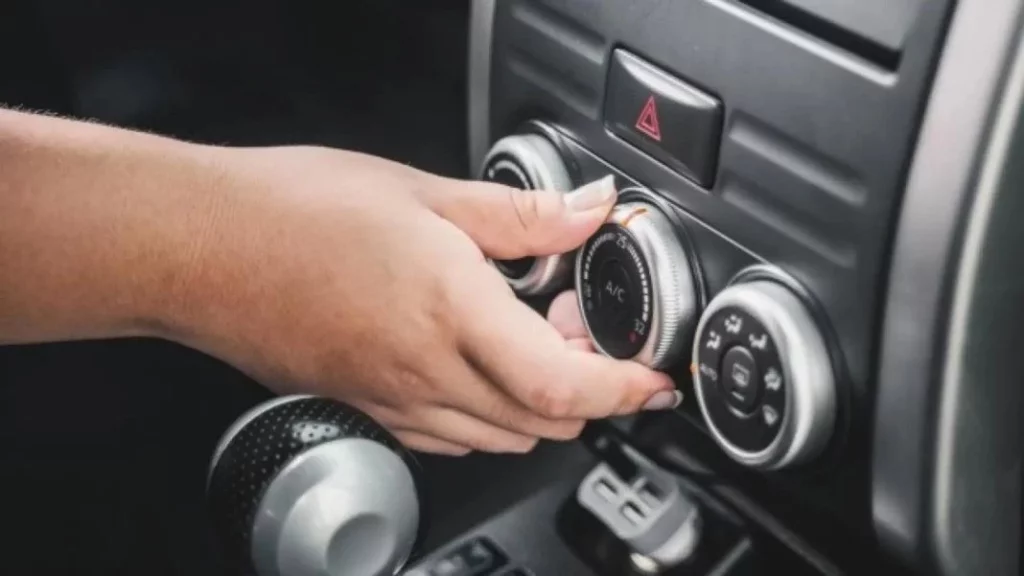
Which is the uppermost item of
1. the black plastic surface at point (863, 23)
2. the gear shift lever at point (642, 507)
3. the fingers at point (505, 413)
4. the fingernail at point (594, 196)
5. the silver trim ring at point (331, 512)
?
the black plastic surface at point (863, 23)

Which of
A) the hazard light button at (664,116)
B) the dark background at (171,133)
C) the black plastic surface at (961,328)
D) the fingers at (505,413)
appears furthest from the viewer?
the dark background at (171,133)

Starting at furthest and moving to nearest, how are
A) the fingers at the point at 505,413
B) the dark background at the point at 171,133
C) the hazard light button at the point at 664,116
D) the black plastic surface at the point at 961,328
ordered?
the dark background at the point at 171,133, the fingers at the point at 505,413, the hazard light button at the point at 664,116, the black plastic surface at the point at 961,328

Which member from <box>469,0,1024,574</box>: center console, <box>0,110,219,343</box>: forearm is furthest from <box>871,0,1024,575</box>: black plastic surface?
<box>0,110,219,343</box>: forearm

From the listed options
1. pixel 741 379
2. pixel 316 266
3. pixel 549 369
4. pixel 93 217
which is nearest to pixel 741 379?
pixel 741 379

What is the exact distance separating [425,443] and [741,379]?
0.73 ft

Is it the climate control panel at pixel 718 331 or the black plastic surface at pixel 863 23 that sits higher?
the black plastic surface at pixel 863 23

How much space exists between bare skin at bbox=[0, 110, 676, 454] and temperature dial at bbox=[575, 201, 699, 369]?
1 centimetres

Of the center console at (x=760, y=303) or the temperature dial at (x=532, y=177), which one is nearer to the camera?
the center console at (x=760, y=303)

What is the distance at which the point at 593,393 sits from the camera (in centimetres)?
53

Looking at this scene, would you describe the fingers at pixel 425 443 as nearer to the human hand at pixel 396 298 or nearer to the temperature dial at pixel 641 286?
the human hand at pixel 396 298

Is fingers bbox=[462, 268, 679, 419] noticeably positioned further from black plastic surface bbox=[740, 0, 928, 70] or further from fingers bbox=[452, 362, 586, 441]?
black plastic surface bbox=[740, 0, 928, 70]

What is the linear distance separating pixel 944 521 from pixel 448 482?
14.3 inches

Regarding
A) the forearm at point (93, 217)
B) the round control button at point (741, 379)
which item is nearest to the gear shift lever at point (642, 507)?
the round control button at point (741, 379)

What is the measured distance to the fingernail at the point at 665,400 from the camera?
53 cm
